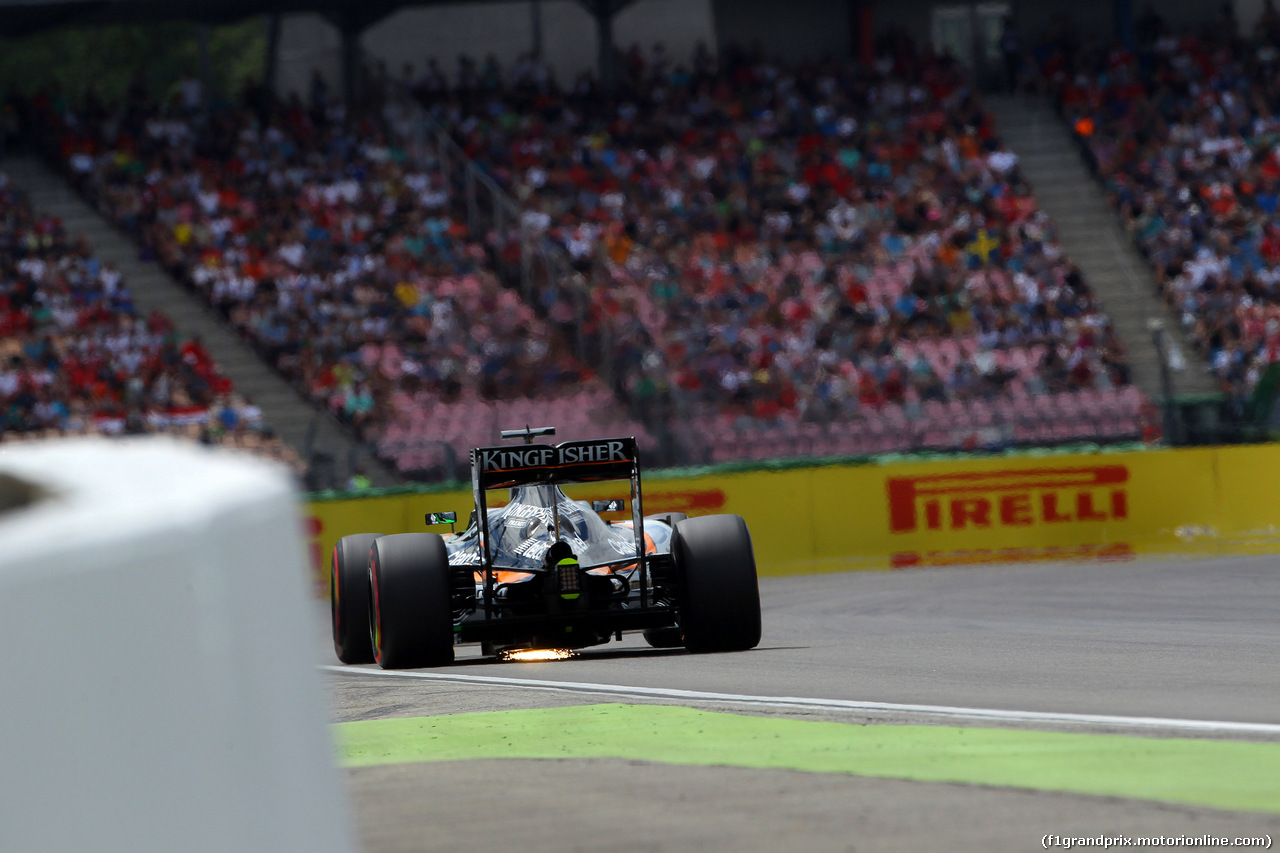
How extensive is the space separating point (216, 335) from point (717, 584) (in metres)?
15.2

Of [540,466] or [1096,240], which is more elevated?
[1096,240]

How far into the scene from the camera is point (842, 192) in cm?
2822

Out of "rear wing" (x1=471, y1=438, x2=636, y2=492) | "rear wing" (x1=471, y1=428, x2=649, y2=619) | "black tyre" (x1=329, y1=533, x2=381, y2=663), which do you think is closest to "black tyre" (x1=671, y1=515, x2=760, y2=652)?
"rear wing" (x1=471, y1=428, x2=649, y2=619)

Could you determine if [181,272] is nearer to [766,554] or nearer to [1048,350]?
[766,554]

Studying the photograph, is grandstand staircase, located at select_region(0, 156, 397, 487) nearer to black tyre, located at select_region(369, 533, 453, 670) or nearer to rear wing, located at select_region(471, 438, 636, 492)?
black tyre, located at select_region(369, 533, 453, 670)

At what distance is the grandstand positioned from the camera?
22.6 meters

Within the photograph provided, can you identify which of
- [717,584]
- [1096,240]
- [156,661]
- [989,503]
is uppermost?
[1096,240]

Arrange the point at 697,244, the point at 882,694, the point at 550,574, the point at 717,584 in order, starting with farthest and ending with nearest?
1. the point at 697,244
2. the point at 717,584
3. the point at 550,574
4. the point at 882,694

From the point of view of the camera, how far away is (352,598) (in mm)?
11695

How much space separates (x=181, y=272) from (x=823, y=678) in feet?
59.8

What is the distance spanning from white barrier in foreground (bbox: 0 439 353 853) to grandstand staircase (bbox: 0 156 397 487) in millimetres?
17519

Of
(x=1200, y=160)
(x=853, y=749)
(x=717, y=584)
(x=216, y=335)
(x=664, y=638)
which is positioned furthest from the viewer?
(x=1200, y=160)

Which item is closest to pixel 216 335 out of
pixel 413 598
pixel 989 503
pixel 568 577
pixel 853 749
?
pixel 989 503

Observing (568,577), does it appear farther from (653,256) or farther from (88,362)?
(653,256)
